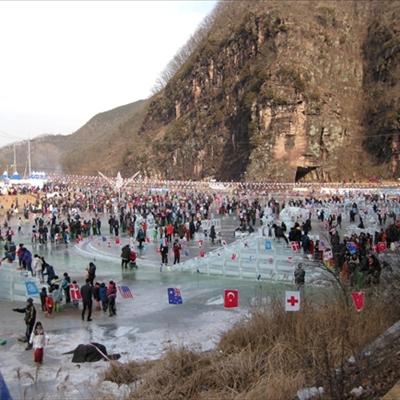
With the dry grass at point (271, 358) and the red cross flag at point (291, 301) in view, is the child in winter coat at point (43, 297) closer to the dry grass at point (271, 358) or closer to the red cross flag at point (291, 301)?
the dry grass at point (271, 358)

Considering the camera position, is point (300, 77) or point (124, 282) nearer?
point (124, 282)

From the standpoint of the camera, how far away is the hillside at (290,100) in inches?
2598

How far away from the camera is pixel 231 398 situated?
716cm

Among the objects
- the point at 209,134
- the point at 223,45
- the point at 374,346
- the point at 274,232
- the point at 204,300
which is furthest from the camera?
the point at 223,45

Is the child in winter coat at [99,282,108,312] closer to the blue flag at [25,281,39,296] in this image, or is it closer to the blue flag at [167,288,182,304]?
the blue flag at [167,288,182,304]

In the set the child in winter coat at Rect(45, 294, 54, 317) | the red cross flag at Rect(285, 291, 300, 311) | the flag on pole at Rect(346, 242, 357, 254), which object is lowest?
the child in winter coat at Rect(45, 294, 54, 317)

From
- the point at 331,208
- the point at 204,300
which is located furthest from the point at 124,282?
the point at 331,208

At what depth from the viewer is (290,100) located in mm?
66750

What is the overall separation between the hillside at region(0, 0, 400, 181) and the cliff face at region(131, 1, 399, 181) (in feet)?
0.43

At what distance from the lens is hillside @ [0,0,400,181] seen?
66.0 m

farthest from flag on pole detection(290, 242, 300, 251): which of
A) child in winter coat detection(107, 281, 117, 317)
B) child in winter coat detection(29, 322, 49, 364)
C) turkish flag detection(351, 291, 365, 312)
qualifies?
child in winter coat detection(29, 322, 49, 364)

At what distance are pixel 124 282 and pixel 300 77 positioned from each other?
53560 mm

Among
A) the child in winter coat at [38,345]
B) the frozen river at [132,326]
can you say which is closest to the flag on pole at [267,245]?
the frozen river at [132,326]

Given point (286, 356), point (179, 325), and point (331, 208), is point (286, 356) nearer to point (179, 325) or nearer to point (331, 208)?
point (179, 325)
